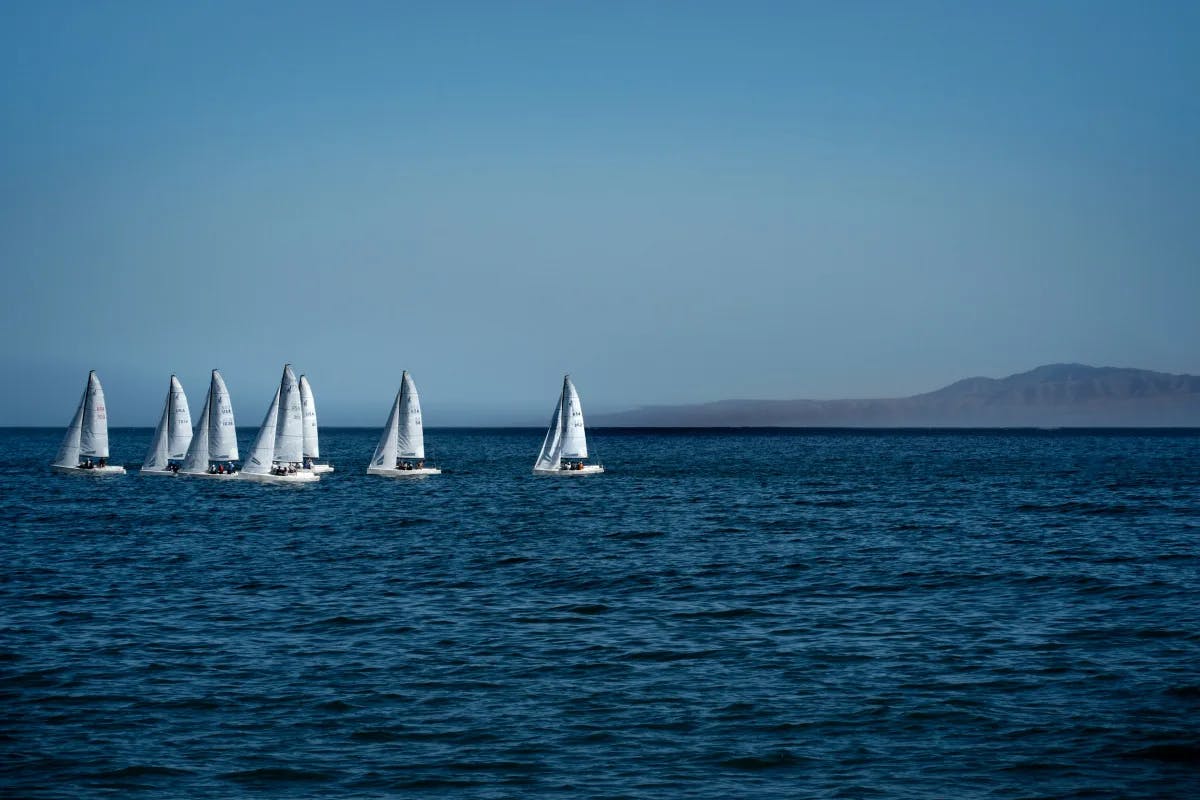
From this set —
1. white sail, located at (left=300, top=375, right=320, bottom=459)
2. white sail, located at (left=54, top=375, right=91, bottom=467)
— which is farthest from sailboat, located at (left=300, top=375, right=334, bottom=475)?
white sail, located at (left=54, top=375, right=91, bottom=467)

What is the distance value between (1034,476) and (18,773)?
121 metres

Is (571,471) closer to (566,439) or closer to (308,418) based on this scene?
(566,439)

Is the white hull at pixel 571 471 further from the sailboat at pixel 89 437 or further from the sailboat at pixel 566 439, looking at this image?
the sailboat at pixel 89 437

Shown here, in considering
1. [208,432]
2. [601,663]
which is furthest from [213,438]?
[601,663]

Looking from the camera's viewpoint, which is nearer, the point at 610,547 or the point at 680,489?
the point at 610,547

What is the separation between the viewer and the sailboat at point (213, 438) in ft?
321

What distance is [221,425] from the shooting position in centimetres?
10088

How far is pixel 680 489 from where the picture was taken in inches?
4087

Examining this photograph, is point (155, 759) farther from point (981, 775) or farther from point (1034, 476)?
point (1034, 476)

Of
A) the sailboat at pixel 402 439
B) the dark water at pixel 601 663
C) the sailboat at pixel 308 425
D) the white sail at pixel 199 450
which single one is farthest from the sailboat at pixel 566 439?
the dark water at pixel 601 663

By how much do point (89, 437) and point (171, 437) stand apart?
798 centimetres

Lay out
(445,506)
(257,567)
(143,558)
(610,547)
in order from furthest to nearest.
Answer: (445,506) < (610,547) < (143,558) < (257,567)

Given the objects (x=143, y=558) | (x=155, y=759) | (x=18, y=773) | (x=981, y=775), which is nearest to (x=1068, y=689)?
(x=981, y=775)

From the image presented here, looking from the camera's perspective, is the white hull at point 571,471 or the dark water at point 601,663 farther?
the white hull at point 571,471
